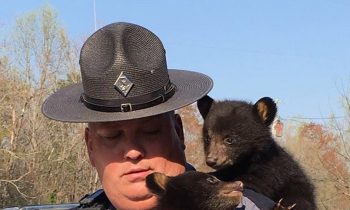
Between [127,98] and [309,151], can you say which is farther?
[309,151]

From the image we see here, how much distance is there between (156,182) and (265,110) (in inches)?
77.3

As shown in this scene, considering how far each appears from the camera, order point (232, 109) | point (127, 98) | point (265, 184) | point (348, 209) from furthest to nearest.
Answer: point (348, 209) → point (232, 109) → point (265, 184) → point (127, 98)

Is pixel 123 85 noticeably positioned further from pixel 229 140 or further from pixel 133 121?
pixel 229 140

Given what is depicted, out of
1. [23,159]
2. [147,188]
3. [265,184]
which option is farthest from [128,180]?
[23,159]

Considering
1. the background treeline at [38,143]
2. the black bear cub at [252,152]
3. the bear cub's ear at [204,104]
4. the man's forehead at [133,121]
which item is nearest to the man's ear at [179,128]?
the man's forehead at [133,121]

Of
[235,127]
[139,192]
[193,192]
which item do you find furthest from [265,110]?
[139,192]

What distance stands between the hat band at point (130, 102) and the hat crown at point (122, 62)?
0.02 metres

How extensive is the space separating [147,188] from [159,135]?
27 centimetres

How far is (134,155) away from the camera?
3176mm

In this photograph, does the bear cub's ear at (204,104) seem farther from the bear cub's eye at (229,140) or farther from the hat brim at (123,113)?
the hat brim at (123,113)

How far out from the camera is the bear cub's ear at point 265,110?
4.81 meters

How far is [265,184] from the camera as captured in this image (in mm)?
4320

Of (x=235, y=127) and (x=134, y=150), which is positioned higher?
(x=134, y=150)

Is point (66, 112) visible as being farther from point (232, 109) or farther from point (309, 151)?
point (309, 151)
